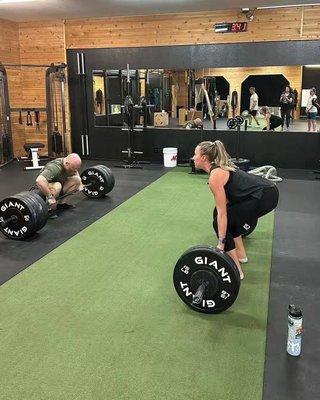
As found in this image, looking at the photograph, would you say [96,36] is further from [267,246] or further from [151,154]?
[267,246]

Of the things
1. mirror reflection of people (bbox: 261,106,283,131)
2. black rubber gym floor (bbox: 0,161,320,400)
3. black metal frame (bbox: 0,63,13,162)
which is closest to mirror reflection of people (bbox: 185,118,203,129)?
mirror reflection of people (bbox: 261,106,283,131)

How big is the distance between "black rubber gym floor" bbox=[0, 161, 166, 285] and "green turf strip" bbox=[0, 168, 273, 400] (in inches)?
6.3

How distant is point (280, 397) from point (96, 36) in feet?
24.2

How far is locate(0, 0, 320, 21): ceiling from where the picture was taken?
6.19 metres

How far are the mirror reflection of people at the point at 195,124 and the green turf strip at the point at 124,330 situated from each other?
13.3 feet

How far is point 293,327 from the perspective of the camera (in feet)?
6.72

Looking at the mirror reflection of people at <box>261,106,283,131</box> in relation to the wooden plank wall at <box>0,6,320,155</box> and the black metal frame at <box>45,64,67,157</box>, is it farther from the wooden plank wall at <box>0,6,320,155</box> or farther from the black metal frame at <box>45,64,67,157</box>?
the black metal frame at <box>45,64,67,157</box>

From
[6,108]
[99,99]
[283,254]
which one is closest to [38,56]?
[6,108]

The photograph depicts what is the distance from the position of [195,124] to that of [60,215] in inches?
149

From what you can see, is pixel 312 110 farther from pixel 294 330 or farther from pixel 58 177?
pixel 294 330

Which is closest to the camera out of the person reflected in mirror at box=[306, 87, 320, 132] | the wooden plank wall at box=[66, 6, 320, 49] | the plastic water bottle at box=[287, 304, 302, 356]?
the plastic water bottle at box=[287, 304, 302, 356]

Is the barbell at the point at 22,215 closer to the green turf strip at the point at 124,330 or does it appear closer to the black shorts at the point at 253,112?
the green turf strip at the point at 124,330

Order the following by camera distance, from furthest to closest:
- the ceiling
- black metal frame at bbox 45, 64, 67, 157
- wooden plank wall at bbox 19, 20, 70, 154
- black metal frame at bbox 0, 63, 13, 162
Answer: wooden plank wall at bbox 19, 20, 70, 154, black metal frame at bbox 45, 64, 67, 157, black metal frame at bbox 0, 63, 13, 162, the ceiling

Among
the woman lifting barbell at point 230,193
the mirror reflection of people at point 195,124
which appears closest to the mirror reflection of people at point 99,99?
the mirror reflection of people at point 195,124
